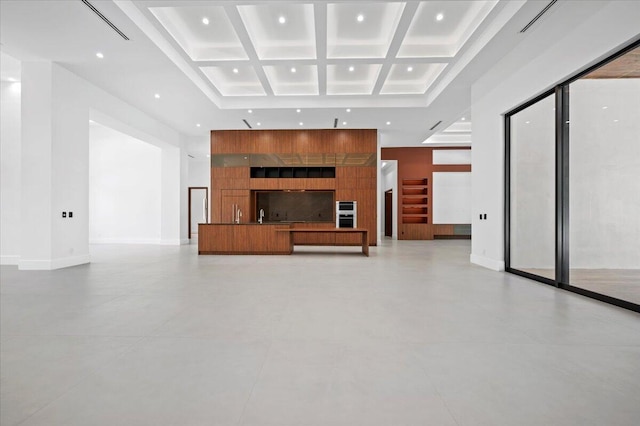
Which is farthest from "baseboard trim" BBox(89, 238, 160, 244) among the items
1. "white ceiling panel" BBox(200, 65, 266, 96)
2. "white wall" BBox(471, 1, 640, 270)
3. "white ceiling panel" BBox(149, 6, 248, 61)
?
"white wall" BBox(471, 1, 640, 270)

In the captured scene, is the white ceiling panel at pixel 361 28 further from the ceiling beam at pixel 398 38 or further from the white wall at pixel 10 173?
the white wall at pixel 10 173

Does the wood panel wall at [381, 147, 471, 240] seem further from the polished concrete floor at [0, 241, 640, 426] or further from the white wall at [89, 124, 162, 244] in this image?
the polished concrete floor at [0, 241, 640, 426]

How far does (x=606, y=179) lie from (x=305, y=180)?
26.4 ft

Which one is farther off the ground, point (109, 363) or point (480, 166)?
point (480, 166)

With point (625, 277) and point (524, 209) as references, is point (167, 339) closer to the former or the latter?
point (625, 277)

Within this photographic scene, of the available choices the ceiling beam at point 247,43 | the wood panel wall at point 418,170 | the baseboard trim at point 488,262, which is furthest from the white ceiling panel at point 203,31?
the wood panel wall at point 418,170

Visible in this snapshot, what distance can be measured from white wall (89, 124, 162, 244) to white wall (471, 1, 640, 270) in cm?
1109

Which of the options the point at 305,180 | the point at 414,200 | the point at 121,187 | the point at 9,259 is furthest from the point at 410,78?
the point at 121,187

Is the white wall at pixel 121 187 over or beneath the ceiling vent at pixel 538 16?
beneath

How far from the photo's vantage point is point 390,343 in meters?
2.50

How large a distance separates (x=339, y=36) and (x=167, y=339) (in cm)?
591

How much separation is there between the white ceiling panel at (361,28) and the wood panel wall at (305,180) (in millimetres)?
4446

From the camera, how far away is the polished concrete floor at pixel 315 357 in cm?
163

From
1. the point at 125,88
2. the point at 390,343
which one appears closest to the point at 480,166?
the point at 390,343
